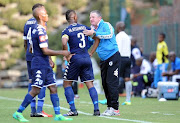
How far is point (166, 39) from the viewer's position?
24.7 meters

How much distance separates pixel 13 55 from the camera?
40.6m

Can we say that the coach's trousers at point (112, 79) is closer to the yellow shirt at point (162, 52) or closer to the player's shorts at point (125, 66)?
the player's shorts at point (125, 66)

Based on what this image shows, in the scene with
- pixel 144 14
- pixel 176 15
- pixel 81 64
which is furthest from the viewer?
pixel 144 14

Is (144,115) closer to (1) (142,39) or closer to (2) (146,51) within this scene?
(2) (146,51)

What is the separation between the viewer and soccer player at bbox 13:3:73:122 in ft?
33.0

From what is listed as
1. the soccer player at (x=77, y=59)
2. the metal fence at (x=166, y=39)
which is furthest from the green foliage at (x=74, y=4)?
the soccer player at (x=77, y=59)

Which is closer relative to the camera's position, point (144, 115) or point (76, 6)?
point (144, 115)

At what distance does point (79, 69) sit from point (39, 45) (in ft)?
4.41

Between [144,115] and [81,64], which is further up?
[81,64]

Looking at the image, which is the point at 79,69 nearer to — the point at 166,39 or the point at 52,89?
the point at 52,89

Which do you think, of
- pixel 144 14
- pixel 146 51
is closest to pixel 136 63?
pixel 146 51

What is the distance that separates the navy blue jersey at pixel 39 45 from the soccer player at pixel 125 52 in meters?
4.91

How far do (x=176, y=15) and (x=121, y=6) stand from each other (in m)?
8.32

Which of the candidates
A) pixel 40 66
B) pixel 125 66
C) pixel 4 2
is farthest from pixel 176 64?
pixel 4 2
